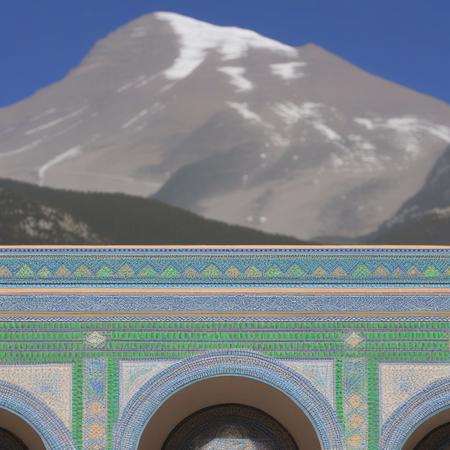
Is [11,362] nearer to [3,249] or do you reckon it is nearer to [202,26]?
[3,249]

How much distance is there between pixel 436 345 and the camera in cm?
880

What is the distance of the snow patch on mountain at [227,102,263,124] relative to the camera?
62281 mm

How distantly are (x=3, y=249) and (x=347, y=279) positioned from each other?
2.52 metres

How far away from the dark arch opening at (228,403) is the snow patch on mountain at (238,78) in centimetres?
5701

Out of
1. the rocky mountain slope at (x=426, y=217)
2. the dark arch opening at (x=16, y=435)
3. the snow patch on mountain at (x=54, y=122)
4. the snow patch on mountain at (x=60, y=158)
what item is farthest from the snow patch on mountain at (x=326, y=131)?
the dark arch opening at (x=16, y=435)

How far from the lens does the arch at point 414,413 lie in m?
8.66

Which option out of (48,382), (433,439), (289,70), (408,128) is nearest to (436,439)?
(433,439)

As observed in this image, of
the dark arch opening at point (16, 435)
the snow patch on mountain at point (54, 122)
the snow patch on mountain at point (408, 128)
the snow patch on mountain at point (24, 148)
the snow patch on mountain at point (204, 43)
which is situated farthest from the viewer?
the snow patch on mountain at point (204, 43)

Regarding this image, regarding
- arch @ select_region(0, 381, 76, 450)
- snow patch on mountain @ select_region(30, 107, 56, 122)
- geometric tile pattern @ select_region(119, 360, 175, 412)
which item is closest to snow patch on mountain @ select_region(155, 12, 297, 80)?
snow patch on mountain @ select_region(30, 107, 56, 122)

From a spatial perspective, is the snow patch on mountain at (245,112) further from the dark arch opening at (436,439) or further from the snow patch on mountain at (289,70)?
the dark arch opening at (436,439)

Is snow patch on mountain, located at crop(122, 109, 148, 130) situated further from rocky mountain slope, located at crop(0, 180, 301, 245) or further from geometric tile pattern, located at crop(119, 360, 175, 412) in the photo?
geometric tile pattern, located at crop(119, 360, 175, 412)

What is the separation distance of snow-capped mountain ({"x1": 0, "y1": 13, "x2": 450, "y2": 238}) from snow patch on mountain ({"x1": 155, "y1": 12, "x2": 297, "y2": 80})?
0.47 ft

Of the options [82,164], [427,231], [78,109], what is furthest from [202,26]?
[427,231]

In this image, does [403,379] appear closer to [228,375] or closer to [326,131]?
[228,375]
